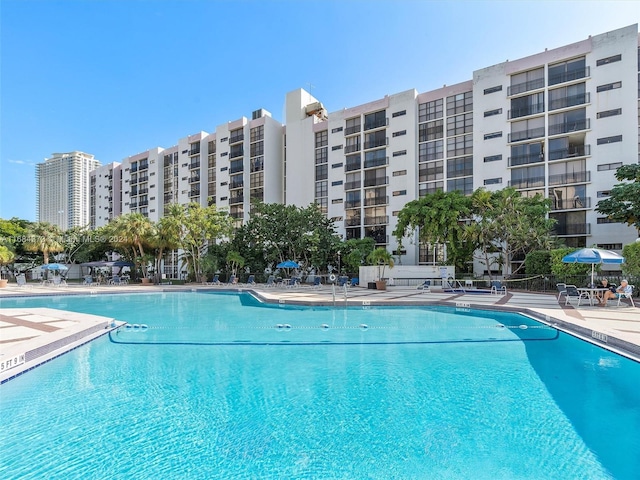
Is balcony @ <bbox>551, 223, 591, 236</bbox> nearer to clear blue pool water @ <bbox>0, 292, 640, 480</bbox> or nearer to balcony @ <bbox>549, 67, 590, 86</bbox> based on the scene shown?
balcony @ <bbox>549, 67, 590, 86</bbox>

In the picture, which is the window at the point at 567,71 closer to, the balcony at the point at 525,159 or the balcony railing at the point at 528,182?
the balcony at the point at 525,159

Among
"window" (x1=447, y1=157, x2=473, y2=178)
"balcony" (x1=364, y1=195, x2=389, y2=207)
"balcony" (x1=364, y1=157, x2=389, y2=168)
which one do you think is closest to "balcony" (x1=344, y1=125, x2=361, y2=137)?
"balcony" (x1=364, y1=157, x2=389, y2=168)

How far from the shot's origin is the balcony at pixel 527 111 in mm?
30047

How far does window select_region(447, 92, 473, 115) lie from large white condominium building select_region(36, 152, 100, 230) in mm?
80823

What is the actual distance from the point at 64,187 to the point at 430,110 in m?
88.0

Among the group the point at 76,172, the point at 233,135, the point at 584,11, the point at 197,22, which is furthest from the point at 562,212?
the point at 76,172

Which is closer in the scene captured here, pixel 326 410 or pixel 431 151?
pixel 326 410

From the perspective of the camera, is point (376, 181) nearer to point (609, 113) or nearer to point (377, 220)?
point (377, 220)

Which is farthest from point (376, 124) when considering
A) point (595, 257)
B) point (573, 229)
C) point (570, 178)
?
point (595, 257)

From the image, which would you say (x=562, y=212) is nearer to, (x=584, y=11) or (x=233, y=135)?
(x=584, y=11)

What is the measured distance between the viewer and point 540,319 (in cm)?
1111

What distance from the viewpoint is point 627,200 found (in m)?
21.7

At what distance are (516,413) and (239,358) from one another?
17.3 feet

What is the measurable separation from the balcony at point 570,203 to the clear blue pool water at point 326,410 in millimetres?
24197
